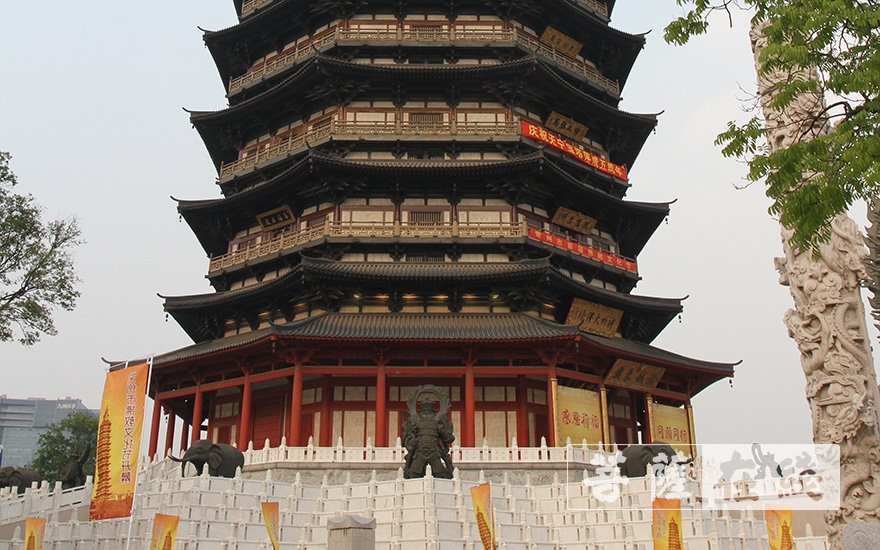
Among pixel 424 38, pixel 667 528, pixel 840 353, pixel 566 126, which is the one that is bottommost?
pixel 667 528

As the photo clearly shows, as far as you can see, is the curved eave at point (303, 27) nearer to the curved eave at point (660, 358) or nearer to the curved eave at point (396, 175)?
the curved eave at point (396, 175)

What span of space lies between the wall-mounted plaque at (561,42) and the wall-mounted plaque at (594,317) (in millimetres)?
11501

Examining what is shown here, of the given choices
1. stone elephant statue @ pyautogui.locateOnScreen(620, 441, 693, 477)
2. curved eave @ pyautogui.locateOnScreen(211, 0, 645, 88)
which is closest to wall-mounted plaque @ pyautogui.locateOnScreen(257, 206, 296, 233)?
curved eave @ pyautogui.locateOnScreen(211, 0, 645, 88)

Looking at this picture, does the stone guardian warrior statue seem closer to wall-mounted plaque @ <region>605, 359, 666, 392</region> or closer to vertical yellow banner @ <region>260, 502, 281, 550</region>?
vertical yellow banner @ <region>260, 502, 281, 550</region>

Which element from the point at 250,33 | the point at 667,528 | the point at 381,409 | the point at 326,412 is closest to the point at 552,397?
the point at 381,409

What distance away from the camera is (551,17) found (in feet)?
100

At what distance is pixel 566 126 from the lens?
29281 mm

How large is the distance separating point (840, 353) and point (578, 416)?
49.0ft

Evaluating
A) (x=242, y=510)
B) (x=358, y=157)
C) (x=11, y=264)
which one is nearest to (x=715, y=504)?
(x=242, y=510)

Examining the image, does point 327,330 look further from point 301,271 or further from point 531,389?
point 531,389

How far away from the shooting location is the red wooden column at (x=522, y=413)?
23.6 metres

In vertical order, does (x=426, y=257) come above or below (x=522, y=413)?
above

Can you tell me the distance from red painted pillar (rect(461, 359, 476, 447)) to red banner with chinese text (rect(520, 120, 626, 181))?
9.25 meters

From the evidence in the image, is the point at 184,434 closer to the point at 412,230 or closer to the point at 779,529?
the point at 412,230
